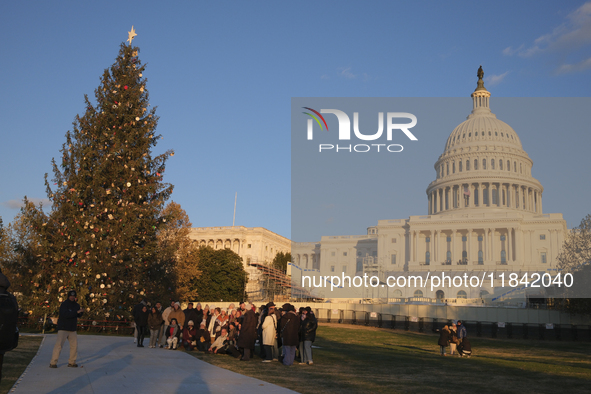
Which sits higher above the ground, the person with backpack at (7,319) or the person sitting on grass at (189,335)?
the person with backpack at (7,319)

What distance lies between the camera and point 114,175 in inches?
1072

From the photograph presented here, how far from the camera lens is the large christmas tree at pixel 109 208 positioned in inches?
1021

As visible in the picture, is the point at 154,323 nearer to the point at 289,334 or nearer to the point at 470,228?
the point at 289,334

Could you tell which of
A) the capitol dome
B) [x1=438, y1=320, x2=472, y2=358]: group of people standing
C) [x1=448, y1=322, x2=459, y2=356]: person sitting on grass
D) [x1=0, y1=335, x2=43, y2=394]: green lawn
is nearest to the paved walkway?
[x1=0, y1=335, x2=43, y2=394]: green lawn

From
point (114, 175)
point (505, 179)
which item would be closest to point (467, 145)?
point (505, 179)

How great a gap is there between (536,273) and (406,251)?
109ft

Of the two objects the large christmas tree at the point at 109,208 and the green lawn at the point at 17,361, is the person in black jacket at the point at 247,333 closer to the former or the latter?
the green lawn at the point at 17,361

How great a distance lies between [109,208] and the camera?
26.6 metres

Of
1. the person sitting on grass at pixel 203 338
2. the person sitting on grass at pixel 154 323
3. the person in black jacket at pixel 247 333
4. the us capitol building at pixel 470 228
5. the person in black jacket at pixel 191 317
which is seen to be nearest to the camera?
the person in black jacket at pixel 247 333

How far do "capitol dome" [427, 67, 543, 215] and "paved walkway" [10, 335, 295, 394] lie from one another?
116m

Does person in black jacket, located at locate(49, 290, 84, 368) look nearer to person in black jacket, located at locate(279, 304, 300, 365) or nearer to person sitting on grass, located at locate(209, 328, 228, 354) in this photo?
person in black jacket, located at locate(279, 304, 300, 365)

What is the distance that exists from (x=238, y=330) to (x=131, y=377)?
23.2 ft

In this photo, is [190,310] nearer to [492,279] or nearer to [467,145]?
[492,279]

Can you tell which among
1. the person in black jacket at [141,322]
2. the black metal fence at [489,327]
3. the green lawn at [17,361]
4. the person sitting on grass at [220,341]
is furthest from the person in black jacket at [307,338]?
the black metal fence at [489,327]
